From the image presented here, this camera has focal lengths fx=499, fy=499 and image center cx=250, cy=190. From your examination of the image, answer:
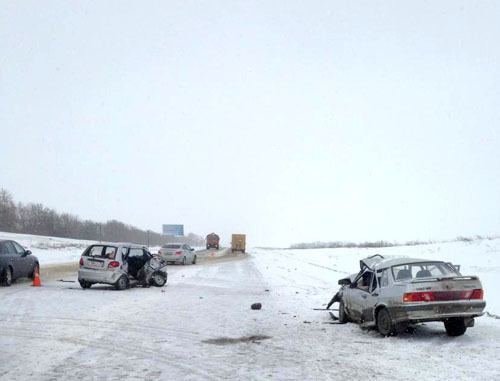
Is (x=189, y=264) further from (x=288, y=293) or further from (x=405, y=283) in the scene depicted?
(x=405, y=283)

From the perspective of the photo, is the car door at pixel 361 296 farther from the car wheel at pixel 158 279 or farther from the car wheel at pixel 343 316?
the car wheel at pixel 158 279

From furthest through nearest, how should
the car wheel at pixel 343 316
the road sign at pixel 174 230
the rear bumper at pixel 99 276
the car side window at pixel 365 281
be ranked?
the road sign at pixel 174 230 < the rear bumper at pixel 99 276 < the car wheel at pixel 343 316 < the car side window at pixel 365 281

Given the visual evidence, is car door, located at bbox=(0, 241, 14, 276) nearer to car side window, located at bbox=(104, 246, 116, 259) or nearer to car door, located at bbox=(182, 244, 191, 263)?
car side window, located at bbox=(104, 246, 116, 259)

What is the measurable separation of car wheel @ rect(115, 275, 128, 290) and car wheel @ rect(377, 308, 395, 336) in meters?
10.7

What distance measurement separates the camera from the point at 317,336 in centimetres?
973

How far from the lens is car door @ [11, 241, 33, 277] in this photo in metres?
19.6

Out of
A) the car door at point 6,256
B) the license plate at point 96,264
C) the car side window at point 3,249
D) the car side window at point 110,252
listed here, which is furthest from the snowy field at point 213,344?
the car side window at point 3,249

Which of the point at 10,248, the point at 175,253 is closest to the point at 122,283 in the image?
the point at 10,248

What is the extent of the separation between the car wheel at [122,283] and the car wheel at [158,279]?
163cm

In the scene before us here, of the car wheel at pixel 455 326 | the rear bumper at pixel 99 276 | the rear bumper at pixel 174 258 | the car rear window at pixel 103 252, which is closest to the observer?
the car wheel at pixel 455 326

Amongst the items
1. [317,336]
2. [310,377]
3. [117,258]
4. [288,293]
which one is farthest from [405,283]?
[117,258]

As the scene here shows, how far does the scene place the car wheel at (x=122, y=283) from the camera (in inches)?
696

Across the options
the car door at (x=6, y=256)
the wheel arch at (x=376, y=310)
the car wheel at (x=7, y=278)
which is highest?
the car door at (x=6, y=256)

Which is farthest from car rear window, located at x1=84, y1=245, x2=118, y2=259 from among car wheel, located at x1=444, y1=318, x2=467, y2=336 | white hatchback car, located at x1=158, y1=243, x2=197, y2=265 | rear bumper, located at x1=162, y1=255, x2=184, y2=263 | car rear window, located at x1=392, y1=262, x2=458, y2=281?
rear bumper, located at x1=162, y1=255, x2=184, y2=263
